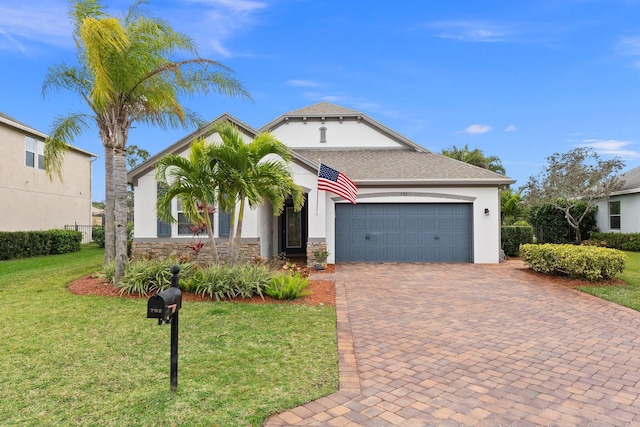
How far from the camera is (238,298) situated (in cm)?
784

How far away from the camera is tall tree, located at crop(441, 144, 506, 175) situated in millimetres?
33906

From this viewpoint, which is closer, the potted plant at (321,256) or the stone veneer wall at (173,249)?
the potted plant at (321,256)

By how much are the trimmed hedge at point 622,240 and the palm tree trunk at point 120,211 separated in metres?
21.7

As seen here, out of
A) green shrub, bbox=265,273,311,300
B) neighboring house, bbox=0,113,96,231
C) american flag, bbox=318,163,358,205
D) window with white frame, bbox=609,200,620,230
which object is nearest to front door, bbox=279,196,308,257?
american flag, bbox=318,163,358,205

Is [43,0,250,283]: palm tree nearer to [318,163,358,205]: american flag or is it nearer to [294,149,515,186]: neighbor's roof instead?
[318,163,358,205]: american flag

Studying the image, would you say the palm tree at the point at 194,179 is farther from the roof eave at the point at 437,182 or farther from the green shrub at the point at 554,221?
the green shrub at the point at 554,221

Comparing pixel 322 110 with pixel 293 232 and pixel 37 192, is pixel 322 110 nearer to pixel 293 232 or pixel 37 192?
pixel 293 232

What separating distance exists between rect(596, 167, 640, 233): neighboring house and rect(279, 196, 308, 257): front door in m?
16.0

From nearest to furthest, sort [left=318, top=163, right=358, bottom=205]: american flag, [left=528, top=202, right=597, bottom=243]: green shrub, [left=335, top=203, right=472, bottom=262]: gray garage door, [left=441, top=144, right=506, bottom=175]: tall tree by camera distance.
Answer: [left=318, top=163, right=358, bottom=205]: american flag
[left=335, top=203, right=472, bottom=262]: gray garage door
[left=528, top=202, right=597, bottom=243]: green shrub
[left=441, top=144, right=506, bottom=175]: tall tree

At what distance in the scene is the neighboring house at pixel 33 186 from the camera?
712 inches

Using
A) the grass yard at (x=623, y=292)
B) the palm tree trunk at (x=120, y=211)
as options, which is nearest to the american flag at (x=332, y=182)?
the palm tree trunk at (x=120, y=211)

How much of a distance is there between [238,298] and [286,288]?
3.44ft

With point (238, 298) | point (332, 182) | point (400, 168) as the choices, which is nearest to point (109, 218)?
point (238, 298)

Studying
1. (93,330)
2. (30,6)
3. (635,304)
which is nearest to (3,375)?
(93,330)
